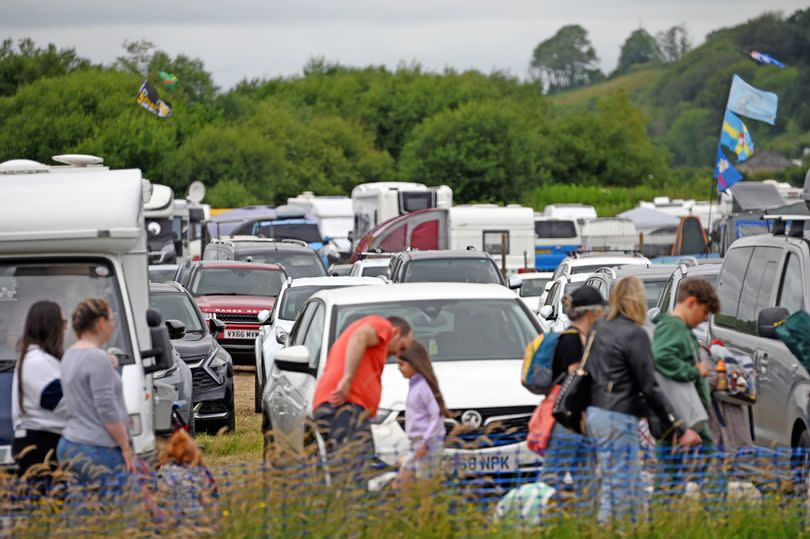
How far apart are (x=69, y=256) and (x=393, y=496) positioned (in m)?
3.22

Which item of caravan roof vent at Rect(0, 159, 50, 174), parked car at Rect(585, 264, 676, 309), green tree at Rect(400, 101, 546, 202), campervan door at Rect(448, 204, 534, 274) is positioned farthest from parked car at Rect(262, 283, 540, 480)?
green tree at Rect(400, 101, 546, 202)

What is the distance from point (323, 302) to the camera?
36.3 ft

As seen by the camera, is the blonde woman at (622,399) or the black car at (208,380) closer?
the blonde woman at (622,399)

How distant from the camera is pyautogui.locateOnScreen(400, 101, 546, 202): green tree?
260 feet

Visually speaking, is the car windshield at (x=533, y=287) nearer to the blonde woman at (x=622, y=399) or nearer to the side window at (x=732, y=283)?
the side window at (x=732, y=283)

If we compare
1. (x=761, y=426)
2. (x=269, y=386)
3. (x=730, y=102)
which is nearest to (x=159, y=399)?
(x=269, y=386)

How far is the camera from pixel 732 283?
11359 millimetres

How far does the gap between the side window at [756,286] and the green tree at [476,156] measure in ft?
223

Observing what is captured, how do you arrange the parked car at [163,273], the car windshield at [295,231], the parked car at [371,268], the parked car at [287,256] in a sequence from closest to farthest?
1. the parked car at [371,268]
2. the parked car at [287,256]
3. the parked car at [163,273]
4. the car windshield at [295,231]

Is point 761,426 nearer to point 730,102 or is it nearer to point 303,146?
point 730,102

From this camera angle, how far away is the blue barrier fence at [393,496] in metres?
7.46

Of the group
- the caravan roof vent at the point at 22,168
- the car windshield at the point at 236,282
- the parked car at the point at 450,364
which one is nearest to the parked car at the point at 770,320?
the parked car at the point at 450,364

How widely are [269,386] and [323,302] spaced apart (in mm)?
891

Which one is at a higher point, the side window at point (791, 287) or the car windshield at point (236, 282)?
the side window at point (791, 287)
